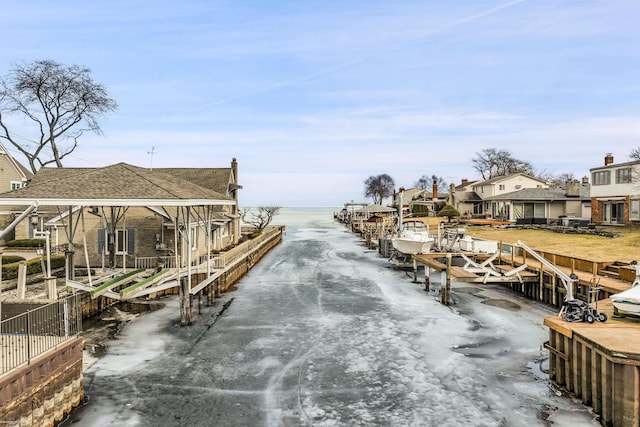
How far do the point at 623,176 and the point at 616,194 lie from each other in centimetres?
175

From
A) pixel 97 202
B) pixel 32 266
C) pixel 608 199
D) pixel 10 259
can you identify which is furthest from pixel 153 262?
pixel 608 199

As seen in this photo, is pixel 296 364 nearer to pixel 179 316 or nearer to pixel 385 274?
pixel 179 316

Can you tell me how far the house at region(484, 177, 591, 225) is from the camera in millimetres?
51344

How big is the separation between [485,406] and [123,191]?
550 inches

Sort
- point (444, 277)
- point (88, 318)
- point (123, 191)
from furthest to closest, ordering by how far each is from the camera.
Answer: point (444, 277), point (88, 318), point (123, 191)

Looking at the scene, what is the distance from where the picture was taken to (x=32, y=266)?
22.9 metres

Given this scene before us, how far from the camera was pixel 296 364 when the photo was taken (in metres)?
14.3

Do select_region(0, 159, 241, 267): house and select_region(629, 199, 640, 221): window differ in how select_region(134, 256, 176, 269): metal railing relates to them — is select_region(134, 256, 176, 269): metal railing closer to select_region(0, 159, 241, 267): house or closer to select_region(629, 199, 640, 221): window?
select_region(0, 159, 241, 267): house

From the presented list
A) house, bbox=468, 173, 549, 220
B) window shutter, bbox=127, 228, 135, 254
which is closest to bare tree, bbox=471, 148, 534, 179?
house, bbox=468, 173, 549, 220

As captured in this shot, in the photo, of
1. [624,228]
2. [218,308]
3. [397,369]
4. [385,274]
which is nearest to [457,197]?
[624,228]

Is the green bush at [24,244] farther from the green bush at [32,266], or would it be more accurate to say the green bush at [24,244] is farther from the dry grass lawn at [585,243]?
the dry grass lawn at [585,243]

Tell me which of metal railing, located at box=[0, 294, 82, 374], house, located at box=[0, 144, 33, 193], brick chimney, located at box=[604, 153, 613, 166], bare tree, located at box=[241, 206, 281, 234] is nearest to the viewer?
metal railing, located at box=[0, 294, 82, 374]

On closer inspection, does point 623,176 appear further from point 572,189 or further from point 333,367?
point 333,367

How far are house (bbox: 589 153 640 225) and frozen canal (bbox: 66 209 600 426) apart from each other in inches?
887
